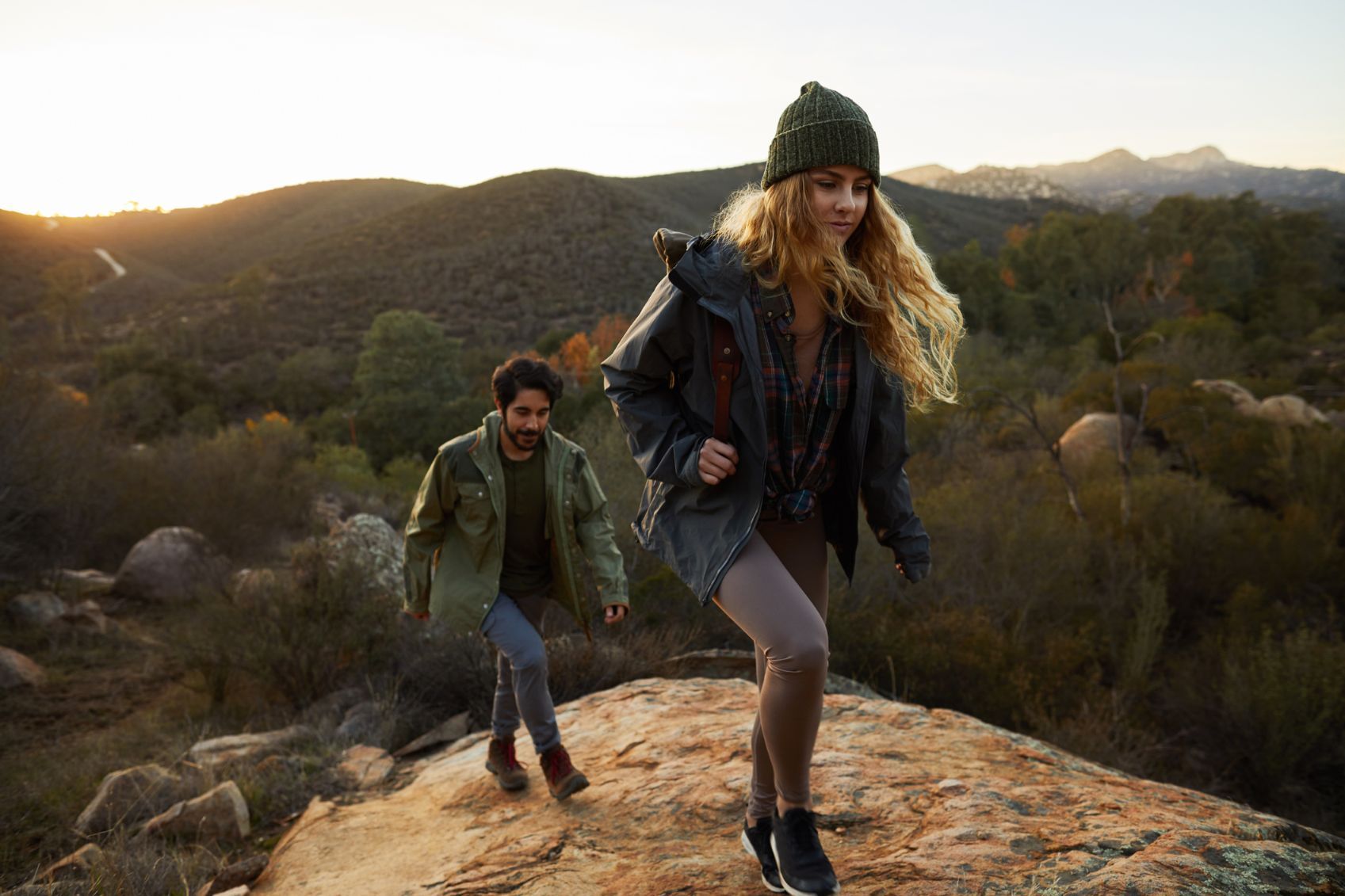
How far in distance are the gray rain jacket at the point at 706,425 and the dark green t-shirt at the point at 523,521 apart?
52.2 inches

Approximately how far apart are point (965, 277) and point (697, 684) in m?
37.6

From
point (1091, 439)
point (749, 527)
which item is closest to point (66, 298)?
point (1091, 439)

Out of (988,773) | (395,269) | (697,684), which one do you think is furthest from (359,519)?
(395,269)

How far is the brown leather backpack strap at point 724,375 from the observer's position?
2.14 metres

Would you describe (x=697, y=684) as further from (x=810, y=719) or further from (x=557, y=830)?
(x=810, y=719)

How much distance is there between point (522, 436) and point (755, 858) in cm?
186

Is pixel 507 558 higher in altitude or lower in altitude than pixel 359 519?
higher

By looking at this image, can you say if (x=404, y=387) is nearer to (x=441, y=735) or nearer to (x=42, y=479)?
(x=42, y=479)

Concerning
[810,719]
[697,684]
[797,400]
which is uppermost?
[797,400]

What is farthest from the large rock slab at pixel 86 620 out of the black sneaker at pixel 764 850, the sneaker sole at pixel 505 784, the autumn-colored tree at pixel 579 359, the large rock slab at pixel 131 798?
the black sneaker at pixel 764 850

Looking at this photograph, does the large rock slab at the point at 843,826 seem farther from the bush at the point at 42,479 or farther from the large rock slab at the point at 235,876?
the bush at the point at 42,479

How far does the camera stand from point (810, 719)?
Result: 2154 mm

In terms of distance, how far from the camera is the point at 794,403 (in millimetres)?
2238

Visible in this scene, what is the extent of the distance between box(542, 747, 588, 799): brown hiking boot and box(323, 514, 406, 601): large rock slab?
470 centimetres
